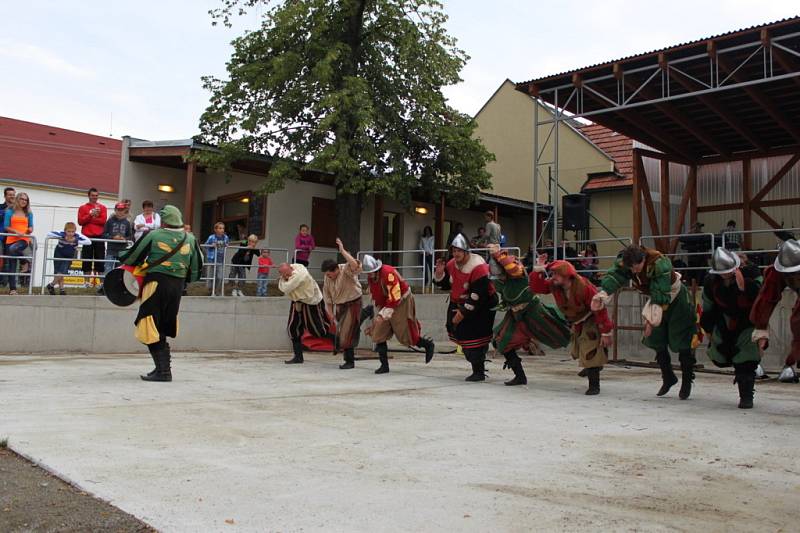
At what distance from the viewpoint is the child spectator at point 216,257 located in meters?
14.0

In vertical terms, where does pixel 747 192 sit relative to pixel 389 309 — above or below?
above

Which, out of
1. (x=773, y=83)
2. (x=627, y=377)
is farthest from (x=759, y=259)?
(x=627, y=377)

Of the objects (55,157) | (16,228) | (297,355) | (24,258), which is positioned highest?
(55,157)

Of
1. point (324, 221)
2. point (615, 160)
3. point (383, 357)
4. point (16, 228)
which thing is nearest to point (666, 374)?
point (383, 357)

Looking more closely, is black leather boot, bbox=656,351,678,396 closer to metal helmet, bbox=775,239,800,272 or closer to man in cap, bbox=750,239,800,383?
man in cap, bbox=750,239,800,383

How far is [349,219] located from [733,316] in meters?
11.8

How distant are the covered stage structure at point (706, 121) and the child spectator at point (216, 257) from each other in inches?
255

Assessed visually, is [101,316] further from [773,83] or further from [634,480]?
[773,83]

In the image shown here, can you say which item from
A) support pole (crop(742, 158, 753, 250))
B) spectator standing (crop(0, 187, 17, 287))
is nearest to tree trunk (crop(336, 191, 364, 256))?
spectator standing (crop(0, 187, 17, 287))

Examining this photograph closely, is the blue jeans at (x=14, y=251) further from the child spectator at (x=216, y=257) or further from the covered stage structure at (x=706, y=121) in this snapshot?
the covered stage structure at (x=706, y=121)

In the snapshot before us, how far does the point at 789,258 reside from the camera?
5.98 meters

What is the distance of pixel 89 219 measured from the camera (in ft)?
41.4

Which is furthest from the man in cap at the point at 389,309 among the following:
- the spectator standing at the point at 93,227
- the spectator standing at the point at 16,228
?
→ the spectator standing at the point at 16,228

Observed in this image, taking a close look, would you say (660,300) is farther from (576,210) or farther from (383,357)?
(576,210)
